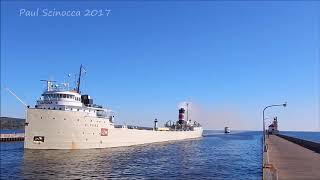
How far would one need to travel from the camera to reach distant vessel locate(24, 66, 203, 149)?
53750mm

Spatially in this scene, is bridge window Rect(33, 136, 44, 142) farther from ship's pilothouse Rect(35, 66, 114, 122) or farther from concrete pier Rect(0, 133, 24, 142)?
concrete pier Rect(0, 133, 24, 142)

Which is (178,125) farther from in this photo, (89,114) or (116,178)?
(116,178)

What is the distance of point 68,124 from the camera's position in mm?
55000

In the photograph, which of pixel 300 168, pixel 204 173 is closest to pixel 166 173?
pixel 204 173

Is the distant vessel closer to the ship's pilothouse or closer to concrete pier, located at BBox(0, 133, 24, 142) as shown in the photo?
the ship's pilothouse

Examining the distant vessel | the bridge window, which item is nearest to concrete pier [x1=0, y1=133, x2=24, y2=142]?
the distant vessel

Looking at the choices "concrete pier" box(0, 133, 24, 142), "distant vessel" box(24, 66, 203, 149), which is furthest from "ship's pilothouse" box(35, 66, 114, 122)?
"concrete pier" box(0, 133, 24, 142)

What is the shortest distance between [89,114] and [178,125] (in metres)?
73.5

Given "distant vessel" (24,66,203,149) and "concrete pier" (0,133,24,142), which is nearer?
"distant vessel" (24,66,203,149)

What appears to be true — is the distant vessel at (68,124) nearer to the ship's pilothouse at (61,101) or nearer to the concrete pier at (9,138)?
the ship's pilothouse at (61,101)

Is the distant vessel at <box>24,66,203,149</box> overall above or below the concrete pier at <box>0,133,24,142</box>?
above

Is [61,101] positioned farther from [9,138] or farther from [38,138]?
[9,138]

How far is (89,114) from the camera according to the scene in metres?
59.8

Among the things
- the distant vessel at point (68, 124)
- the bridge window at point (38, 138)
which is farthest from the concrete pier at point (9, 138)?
the bridge window at point (38, 138)
